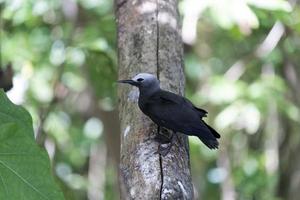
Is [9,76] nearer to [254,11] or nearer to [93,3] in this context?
Answer: [254,11]

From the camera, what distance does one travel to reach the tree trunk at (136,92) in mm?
1854

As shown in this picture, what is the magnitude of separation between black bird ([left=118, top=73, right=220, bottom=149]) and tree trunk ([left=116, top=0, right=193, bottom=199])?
0.15ft

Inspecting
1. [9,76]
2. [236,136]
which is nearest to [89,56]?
[9,76]

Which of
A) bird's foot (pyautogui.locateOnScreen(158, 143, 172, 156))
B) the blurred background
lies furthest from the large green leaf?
the blurred background

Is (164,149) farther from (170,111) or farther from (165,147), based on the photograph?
(170,111)

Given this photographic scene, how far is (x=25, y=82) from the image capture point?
500cm

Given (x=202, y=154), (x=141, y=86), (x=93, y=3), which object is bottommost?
(x=141, y=86)

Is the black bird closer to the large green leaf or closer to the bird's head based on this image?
the bird's head

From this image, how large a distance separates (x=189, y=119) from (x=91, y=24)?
2679 millimetres

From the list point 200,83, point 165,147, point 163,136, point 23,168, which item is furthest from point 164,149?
point 200,83

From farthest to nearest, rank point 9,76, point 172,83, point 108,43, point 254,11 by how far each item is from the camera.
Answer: point 108,43
point 254,11
point 9,76
point 172,83

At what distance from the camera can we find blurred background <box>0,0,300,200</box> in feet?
13.3

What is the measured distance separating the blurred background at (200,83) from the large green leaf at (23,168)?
1.78 meters

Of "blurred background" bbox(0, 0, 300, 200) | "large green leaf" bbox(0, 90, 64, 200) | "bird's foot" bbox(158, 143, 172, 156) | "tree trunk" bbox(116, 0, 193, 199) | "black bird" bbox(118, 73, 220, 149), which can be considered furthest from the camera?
"blurred background" bbox(0, 0, 300, 200)
